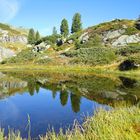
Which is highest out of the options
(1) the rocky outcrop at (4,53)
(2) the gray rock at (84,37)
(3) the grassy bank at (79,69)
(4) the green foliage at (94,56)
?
(2) the gray rock at (84,37)

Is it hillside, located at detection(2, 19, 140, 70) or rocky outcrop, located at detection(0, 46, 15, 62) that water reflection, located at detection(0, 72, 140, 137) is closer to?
hillside, located at detection(2, 19, 140, 70)

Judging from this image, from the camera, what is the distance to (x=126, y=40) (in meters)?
86.2

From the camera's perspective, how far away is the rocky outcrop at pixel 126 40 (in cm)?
8511

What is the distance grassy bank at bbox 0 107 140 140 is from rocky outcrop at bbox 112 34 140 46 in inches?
2822

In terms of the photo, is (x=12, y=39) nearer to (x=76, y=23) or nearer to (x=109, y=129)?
(x=76, y=23)

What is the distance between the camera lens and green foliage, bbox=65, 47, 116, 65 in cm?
6862

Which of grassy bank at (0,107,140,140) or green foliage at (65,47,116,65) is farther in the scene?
green foliage at (65,47,116,65)

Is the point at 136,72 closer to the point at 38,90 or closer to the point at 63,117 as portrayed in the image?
the point at 38,90

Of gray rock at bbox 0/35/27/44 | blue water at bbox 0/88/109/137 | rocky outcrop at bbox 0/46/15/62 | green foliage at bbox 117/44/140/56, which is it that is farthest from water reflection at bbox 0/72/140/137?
gray rock at bbox 0/35/27/44

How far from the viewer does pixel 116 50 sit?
74.1 metres

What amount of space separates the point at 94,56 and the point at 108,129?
62783 millimetres

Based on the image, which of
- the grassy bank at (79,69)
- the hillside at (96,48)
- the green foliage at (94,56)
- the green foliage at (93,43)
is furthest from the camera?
the green foliage at (93,43)

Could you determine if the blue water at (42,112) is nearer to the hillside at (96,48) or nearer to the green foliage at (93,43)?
the hillside at (96,48)

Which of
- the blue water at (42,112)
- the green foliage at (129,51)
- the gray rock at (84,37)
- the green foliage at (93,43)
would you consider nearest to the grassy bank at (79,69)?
the green foliage at (129,51)
